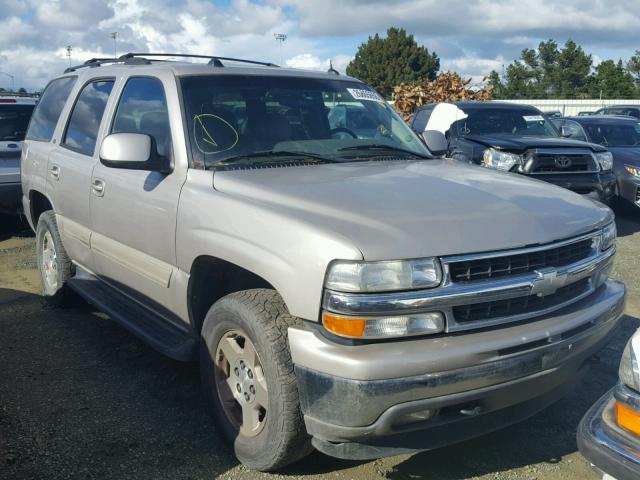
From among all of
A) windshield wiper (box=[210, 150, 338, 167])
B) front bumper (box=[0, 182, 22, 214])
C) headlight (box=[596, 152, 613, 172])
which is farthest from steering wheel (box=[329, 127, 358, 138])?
headlight (box=[596, 152, 613, 172])

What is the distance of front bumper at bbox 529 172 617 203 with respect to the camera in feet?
27.2

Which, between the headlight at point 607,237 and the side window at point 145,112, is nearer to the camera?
the headlight at point 607,237

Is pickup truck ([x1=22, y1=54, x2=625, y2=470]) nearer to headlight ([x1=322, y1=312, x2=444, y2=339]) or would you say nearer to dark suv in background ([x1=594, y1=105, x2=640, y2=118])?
headlight ([x1=322, y1=312, x2=444, y2=339])

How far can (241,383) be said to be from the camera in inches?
126

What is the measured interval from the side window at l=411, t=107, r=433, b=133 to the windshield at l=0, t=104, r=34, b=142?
5687mm

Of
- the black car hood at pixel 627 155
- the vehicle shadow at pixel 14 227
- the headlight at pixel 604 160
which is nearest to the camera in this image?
the headlight at pixel 604 160

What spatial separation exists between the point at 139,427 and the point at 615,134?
33.7 feet

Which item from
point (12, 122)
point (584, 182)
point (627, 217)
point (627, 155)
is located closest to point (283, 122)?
point (584, 182)

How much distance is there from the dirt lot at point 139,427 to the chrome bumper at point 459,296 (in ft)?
3.03

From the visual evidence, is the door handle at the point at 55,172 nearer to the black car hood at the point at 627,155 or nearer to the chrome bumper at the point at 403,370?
the chrome bumper at the point at 403,370

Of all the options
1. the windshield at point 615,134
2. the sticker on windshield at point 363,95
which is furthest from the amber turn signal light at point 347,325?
the windshield at point 615,134

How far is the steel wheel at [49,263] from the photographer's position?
5688 millimetres

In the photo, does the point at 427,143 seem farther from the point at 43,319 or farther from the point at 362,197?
the point at 43,319

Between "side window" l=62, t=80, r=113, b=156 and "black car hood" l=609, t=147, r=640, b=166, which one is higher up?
"side window" l=62, t=80, r=113, b=156
